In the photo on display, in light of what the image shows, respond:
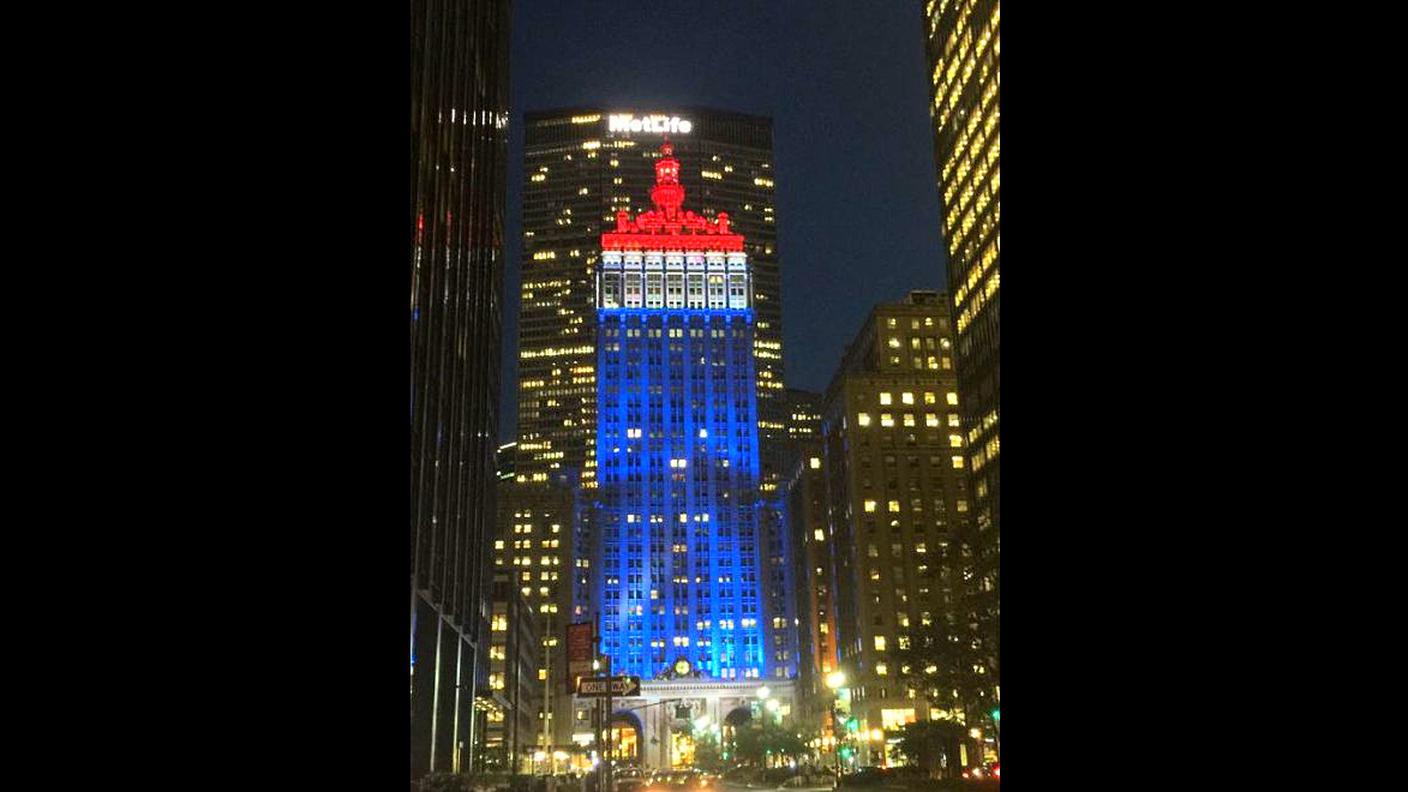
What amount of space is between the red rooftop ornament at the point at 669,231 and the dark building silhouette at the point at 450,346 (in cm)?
8380

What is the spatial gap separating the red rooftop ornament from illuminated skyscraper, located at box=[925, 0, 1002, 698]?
72913 mm

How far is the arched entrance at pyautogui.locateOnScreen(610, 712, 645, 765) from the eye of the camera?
144 meters

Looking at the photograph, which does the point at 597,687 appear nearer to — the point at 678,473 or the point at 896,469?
the point at 896,469

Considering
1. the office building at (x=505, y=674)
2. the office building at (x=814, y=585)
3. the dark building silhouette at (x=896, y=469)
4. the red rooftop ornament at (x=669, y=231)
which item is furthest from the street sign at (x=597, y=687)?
the red rooftop ornament at (x=669, y=231)

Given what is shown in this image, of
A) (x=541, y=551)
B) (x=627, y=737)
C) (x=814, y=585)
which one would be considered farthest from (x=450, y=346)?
(x=627, y=737)

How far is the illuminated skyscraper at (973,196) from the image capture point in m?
67.2

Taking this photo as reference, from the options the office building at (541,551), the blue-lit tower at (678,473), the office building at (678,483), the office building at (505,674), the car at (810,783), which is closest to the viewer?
the car at (810,783)

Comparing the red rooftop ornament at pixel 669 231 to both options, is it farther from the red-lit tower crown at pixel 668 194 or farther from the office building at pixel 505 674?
the office building at pixel 505 674

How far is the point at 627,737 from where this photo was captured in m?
155

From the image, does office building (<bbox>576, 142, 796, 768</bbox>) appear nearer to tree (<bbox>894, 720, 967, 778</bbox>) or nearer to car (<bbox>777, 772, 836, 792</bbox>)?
car (<bbox>777, 772, 836, 792</bbox>)

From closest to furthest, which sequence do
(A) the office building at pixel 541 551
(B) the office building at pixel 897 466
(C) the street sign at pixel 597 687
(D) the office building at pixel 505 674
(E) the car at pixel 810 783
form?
(C) the street sign at pixel 597 687 < (E) the car at pixel 810 783 < (D) the office building at pixel 505 674 < (B) the office building at pixel 897 466 < (A) the office building at pixel 541 551

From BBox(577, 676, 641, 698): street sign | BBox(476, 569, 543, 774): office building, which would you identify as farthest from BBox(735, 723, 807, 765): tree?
BBox(577, 676, 641, 698): street sign
